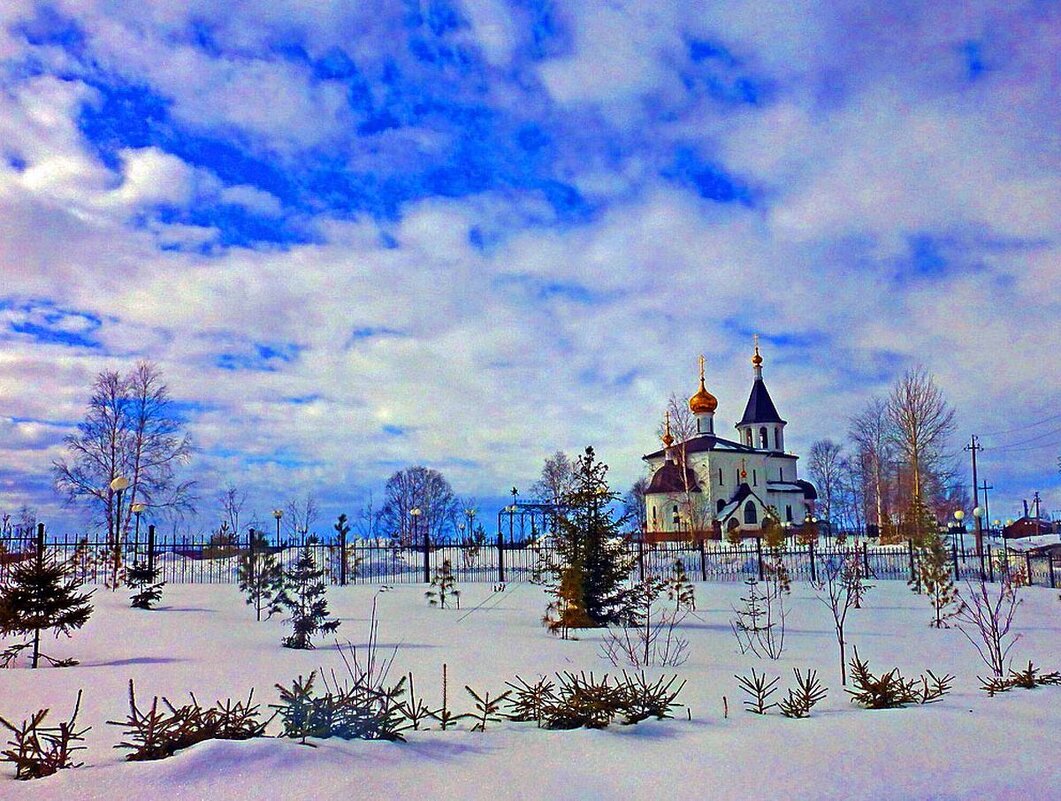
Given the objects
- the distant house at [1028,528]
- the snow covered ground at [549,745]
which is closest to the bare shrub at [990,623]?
the snow covered ground at [549,745]

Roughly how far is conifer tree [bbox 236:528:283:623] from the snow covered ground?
1938mm

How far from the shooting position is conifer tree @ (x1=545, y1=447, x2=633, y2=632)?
12211mm

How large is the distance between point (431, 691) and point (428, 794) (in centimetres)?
278

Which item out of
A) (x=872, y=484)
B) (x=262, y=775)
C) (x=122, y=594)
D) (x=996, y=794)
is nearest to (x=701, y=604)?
(x=122, y=594)

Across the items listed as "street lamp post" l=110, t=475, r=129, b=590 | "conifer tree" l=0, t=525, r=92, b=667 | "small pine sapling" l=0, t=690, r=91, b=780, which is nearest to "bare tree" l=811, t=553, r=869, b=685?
"small pine sapling" l=0, t=690, r=91, b=780

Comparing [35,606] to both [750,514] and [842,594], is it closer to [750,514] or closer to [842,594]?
[842,594]

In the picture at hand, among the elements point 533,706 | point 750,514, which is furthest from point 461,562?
point 750,514

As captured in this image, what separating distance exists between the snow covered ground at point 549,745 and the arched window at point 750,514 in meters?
45.6

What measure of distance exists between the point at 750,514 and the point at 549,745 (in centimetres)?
5195

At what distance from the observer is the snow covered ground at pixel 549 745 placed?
13.2ft

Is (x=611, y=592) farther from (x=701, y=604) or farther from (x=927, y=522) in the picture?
(x=927, y=522)

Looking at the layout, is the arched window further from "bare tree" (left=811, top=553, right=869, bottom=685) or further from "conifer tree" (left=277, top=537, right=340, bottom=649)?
"conifer tree" (left=277, top=537, right=340, bottom=649)

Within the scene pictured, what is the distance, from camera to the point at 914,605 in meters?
18.0

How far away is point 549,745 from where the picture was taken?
4.82 m
